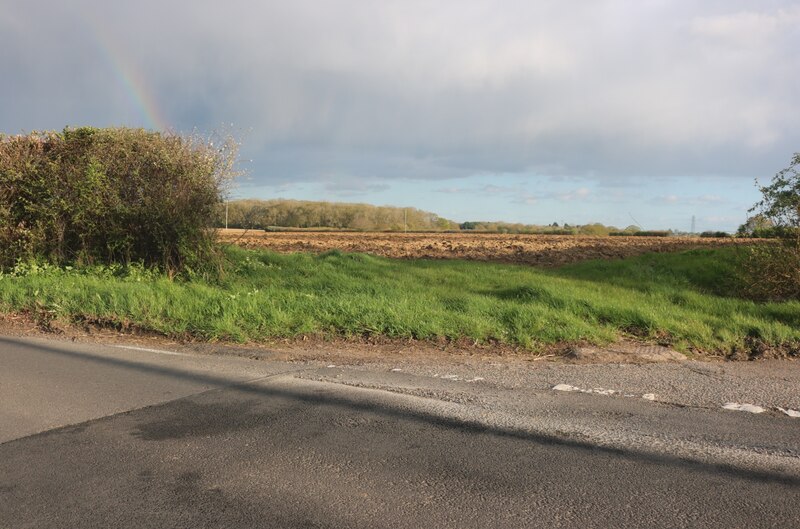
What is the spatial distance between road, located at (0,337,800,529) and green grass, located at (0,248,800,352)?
1915 mm

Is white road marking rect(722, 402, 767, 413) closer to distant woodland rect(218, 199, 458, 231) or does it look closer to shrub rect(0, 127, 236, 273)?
shrub rect(0, 127, 236, 273)

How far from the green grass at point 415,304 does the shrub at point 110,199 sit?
0.69m

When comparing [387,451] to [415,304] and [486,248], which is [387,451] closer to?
[415,304]

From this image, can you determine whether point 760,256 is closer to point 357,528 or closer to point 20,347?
point 357,528

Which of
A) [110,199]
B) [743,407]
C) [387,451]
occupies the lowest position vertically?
[387,451]

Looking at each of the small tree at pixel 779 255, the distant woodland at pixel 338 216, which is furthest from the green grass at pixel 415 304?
the distant woodland at pixel 338 216

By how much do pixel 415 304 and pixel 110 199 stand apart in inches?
286

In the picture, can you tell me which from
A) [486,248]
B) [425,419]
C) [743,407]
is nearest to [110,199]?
[425,419]

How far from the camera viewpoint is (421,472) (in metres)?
4.09

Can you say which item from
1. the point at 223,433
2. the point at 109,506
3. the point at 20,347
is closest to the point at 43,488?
the point at 109,506

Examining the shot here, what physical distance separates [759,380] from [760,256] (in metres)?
6.53

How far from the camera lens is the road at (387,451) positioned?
3.58 metres

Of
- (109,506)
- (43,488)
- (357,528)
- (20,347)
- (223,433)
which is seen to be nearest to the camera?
(357,528)

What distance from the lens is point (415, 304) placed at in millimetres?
10016
